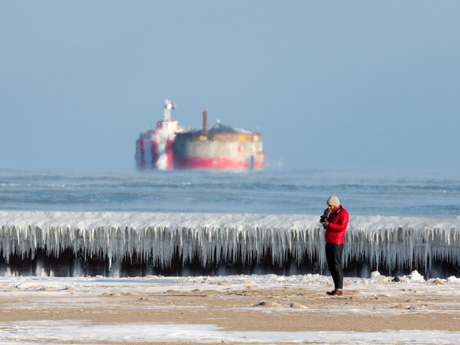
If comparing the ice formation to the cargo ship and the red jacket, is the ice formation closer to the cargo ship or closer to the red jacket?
the red jacket

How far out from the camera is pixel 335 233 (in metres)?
10.8

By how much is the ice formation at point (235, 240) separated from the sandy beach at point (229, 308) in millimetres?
2722

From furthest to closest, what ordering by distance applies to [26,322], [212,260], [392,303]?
[212,260] → [392,303] → [26,322]

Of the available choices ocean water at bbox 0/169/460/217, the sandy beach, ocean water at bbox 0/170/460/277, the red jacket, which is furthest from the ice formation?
ocean water at bbox 0/169/460/217

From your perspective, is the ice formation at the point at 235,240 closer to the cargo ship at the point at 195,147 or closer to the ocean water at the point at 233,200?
the ocean water at the point at 233,200

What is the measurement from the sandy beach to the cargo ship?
5015 inches

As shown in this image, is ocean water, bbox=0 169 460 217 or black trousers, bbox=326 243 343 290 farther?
ocean water, bbox=0 169 460 217

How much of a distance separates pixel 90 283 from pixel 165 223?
3.68 metres

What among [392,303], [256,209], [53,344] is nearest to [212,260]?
[392,303]

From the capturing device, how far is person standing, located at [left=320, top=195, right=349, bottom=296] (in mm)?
10719

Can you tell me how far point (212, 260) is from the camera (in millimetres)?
15898

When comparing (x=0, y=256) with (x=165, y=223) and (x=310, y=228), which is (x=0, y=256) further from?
(x=310, y=228)

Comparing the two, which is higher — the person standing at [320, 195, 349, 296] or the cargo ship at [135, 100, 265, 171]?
the cargo ship at [135, 100, 265, 171]

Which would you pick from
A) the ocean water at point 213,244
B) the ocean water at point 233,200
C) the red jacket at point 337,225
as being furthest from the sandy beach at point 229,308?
the ocean water at point 233,200
